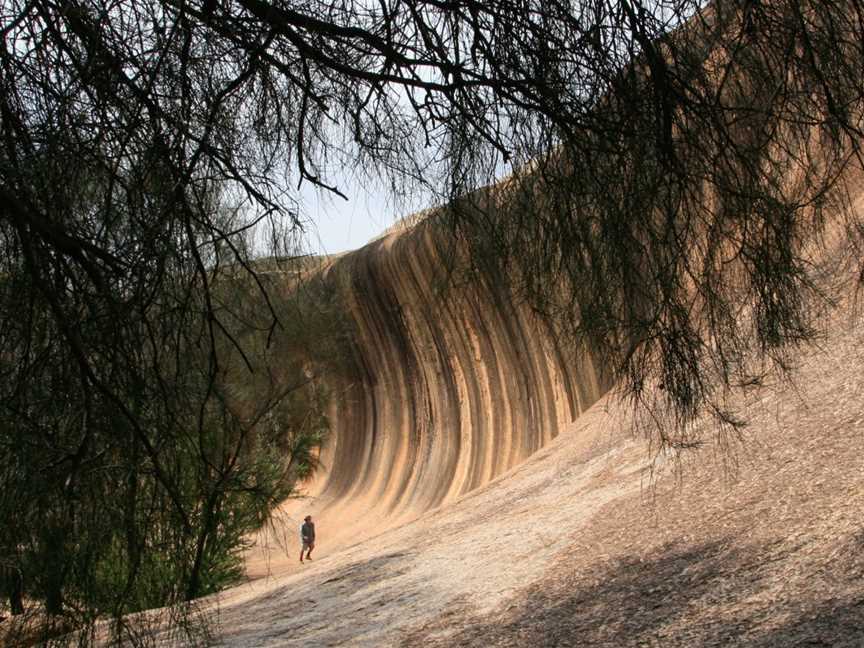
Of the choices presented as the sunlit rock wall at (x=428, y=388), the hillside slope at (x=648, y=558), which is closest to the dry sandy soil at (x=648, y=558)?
the hillside slope at (x=648, y=558)

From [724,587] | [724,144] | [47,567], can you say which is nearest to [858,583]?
[724,587]

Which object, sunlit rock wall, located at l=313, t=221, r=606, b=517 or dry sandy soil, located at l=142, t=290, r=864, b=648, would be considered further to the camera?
sunlit rock wall, located at l=313, t=221, r=606, b=517

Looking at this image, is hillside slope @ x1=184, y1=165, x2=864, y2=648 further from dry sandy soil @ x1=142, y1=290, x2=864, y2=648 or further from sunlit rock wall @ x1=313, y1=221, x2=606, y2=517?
sunlit rock wall @ x1=313, y1=221, x2=606, y2=517

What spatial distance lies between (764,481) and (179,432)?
3.60 metres

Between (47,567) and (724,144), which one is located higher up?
(724,144)

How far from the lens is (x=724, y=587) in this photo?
4.50m

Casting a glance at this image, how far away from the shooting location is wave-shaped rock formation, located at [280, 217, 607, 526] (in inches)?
496

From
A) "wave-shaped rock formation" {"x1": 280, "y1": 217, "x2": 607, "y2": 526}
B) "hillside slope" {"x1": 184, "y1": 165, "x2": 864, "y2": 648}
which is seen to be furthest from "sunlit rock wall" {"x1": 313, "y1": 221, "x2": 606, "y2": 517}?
"hillside slope" {"x1": 184, "y1": 165, "x2": 864, "y2": 648}

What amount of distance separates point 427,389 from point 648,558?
32.7 feet

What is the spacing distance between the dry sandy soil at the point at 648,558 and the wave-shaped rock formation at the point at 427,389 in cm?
420

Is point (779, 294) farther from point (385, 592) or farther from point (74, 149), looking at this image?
point (385, 592)

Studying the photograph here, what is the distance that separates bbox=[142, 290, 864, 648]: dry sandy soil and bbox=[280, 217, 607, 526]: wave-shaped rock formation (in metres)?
4.20

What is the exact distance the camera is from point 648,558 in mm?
5215

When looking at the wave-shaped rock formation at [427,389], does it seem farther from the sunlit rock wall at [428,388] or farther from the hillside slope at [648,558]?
the hillside slope at [648,558]
